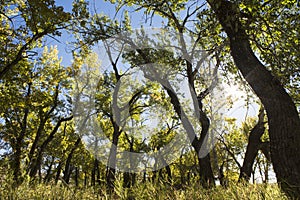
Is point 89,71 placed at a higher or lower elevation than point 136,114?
higher

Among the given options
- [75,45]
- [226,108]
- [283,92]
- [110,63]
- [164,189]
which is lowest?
[164,189]

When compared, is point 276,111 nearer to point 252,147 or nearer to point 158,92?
point 252,147

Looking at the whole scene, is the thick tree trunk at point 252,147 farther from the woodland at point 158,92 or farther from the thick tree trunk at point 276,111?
the thick tree trunk at point 276,111

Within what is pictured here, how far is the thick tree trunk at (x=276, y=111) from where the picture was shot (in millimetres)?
4656

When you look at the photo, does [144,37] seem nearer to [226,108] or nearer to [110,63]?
[110,63]

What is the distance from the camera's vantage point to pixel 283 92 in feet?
17.1

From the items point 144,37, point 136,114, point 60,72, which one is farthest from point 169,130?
point 144,37

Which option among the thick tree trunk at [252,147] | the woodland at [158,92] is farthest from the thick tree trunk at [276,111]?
the thick tree trunk at [252,147]

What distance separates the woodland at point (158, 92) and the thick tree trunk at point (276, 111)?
19mm

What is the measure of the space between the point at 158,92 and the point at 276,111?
59.1 ft

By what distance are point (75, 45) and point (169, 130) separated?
678 inches

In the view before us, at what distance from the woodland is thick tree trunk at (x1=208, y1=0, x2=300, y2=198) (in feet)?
0.06

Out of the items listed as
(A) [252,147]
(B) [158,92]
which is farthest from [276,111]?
(B) [158,92]

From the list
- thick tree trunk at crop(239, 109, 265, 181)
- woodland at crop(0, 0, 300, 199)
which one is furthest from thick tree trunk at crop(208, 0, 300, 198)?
thick tree trunk at crop(239, 109, 265, 181)
